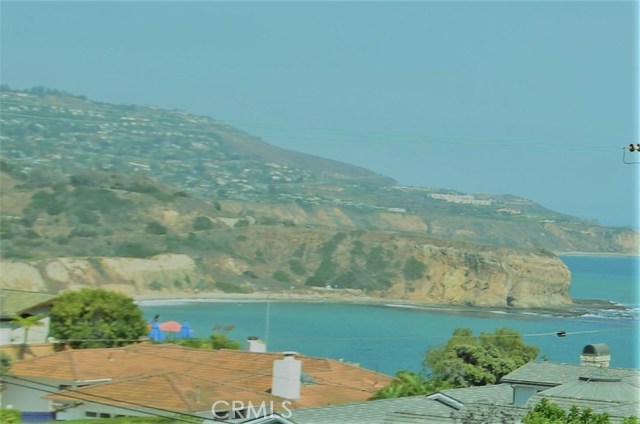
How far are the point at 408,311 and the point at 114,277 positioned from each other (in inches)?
1431

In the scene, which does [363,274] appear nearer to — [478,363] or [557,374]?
[478,363]

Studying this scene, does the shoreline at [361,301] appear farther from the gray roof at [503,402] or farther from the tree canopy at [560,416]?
the tree canopy at [560,416]

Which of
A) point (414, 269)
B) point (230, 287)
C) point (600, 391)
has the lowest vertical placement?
point (600, 391)

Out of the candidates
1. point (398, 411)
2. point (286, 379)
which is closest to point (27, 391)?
point (286, 379)

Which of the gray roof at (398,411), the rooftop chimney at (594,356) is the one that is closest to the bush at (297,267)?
the rooftop chimney at (594,356)

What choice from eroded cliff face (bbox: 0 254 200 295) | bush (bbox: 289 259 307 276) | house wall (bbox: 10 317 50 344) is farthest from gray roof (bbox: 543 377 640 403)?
bush (bbox: 289 259 307 276)

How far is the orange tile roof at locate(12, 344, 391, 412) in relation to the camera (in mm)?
25438

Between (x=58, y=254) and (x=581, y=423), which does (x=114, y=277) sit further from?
(x=581, y=423)

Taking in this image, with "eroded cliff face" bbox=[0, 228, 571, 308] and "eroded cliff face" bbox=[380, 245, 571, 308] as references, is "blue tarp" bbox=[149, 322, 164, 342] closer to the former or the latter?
"eroded cliff face" bbox=[0, 228, 571, 308]

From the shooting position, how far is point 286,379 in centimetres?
2730

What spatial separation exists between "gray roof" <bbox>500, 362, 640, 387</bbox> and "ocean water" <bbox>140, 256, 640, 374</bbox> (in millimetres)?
56731

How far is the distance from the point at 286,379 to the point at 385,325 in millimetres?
124740

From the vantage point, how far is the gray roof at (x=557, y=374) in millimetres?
21516

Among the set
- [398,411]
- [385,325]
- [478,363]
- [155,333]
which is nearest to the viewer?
[398,411]
